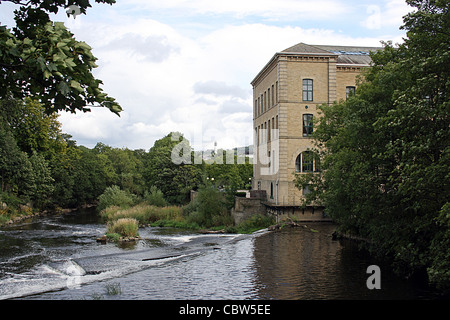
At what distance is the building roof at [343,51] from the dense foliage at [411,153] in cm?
1711

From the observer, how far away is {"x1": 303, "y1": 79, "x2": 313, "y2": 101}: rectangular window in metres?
35.7

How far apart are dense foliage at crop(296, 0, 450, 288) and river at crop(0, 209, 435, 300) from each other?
1.81m

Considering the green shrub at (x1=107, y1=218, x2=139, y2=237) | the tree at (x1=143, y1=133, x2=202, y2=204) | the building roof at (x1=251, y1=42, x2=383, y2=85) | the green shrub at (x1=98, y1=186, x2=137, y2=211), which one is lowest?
the green shrub at (x1=107, y1=218, x2=139, y2=237)

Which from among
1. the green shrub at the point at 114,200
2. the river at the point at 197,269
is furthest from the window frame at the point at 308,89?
the green shrub at the point at 114,200

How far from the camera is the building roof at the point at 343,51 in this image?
117 ft

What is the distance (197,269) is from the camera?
17641mm

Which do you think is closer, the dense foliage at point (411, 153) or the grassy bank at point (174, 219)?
the dense foliage at point (411, 153)

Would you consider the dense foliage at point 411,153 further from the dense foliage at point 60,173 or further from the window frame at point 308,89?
the dense foliage at point 60,173

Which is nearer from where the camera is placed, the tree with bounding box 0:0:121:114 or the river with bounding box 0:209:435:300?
the tree with bounding box 0:0:121:114

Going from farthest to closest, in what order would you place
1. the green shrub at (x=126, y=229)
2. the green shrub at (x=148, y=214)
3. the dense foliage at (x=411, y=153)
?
the green shrub at (x=148, y=214) < the green shrub at (x=126, y=229) < the dense foliage at (x=411, y=153)

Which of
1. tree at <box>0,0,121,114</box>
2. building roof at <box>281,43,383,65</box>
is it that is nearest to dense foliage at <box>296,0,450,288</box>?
tree at <box>0,0,121,114</box>

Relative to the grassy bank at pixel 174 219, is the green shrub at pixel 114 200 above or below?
above

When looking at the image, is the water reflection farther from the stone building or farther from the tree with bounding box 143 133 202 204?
the tree with bounding box 143 133 202 204
